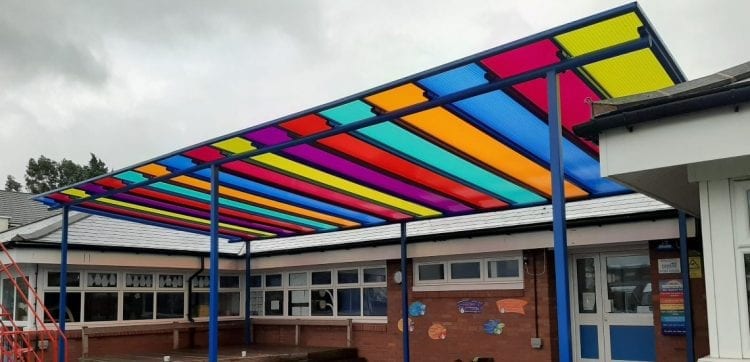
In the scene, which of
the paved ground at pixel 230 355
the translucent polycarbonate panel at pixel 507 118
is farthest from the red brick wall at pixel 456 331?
the translucent polycarbonate panel at pixel 507 118

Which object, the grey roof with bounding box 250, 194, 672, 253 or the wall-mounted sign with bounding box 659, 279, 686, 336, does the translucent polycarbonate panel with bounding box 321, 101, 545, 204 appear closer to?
the grey roof with bounding box 250, 194, 672, 253

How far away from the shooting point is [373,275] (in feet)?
45.6

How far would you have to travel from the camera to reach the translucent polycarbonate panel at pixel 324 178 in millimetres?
8218

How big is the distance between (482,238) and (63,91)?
32417mm

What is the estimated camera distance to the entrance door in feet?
33.8

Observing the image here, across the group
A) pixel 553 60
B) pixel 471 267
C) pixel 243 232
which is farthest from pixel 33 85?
pixel 553 60

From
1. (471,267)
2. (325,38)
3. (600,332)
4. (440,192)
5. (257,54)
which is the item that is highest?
(325,38)

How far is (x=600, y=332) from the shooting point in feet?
35.1

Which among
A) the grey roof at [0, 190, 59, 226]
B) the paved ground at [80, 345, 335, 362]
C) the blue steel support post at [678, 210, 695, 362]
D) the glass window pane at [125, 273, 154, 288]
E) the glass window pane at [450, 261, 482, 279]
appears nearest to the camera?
the blue steel support post at [678, 210, 695, 362]

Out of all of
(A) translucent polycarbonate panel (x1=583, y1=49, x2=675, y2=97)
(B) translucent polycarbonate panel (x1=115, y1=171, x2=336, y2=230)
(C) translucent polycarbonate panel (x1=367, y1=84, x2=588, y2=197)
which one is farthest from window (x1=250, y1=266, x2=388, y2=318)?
(A) translucent polycarbonate panel (x1=583, y1=49, x2=675, y2=97)

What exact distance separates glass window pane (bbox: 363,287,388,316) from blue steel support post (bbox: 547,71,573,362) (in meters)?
8.40

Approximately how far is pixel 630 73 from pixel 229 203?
721 centimetres

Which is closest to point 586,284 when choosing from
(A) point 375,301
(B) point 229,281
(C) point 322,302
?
(A) point 375,301

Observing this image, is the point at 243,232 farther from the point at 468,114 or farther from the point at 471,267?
the point at 468,114
